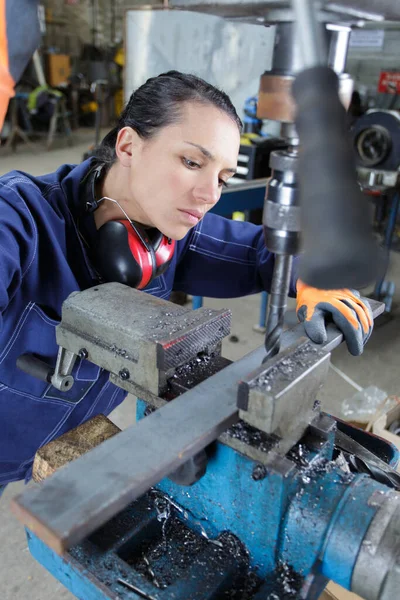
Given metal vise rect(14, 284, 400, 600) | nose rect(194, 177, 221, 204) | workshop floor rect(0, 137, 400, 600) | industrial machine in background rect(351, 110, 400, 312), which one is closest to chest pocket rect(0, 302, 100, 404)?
metal vise rect(14, 284, 400, 600)

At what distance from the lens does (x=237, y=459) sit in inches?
22.0

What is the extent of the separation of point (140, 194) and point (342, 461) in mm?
582

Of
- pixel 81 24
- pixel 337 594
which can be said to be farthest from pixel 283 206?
pixel 81 24

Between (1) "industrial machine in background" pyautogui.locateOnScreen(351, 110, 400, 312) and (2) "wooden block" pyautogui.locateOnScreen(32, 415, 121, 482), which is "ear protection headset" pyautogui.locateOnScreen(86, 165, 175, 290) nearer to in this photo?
(2) "wooden block" pyautogui.locateOnScreen(32, 415, 121, 482)

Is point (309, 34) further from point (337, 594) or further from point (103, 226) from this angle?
point (337, 594)

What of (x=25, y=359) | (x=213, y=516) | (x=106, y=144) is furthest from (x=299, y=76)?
(x=106, y=144)

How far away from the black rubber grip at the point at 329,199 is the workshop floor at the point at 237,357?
37 cm

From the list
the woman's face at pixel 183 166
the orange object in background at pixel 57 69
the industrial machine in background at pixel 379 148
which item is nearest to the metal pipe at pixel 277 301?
the woman's face at pixel 183 166

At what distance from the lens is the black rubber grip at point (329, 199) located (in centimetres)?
30

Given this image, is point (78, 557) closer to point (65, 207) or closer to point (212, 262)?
point (65, 207)

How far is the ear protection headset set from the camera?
0.87 m

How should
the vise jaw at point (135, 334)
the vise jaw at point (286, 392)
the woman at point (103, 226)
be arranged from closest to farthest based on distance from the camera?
the vise jaw at point (286, 392) < the vise jaw at point (135, 334) < the woman at point (103, 226)

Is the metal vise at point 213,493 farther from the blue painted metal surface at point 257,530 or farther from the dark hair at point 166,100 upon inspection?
the dark hair at point 166,100

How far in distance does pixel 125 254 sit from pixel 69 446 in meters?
0.34
